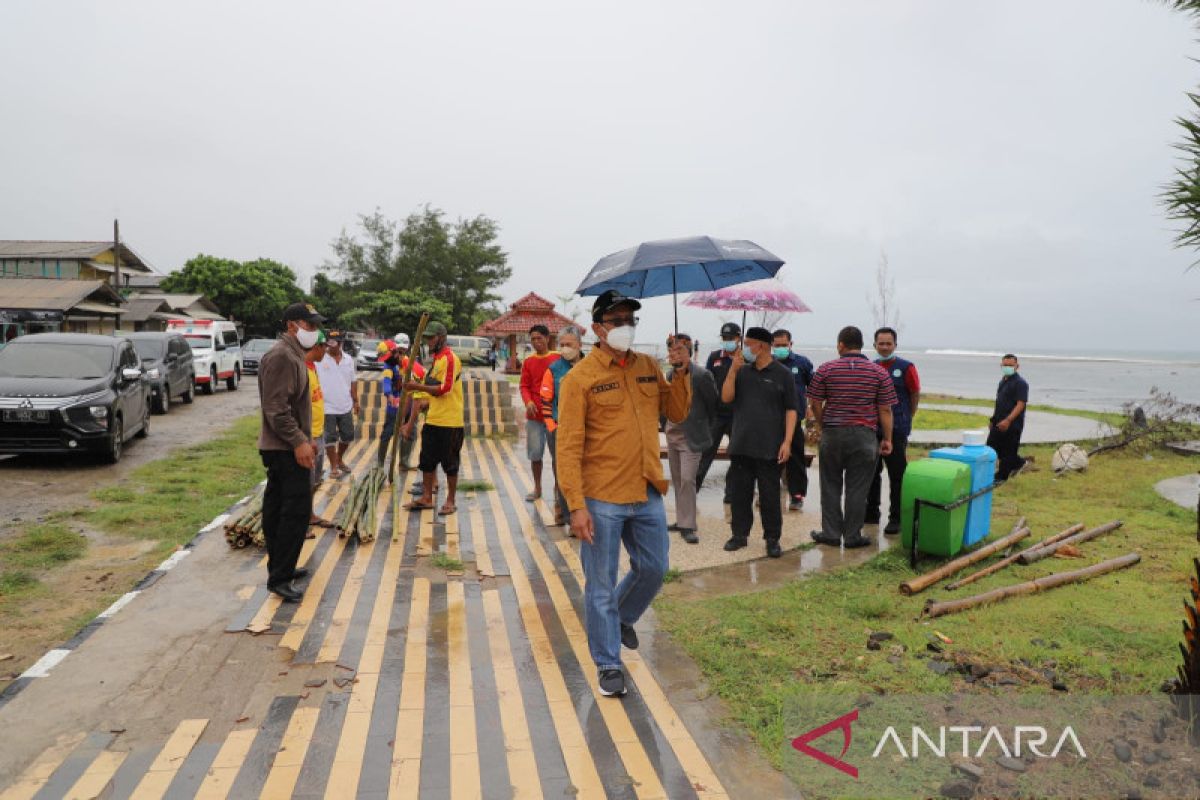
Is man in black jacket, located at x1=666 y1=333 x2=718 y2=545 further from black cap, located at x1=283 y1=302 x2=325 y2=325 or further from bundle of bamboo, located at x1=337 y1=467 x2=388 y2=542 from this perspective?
black cap, located at x1=283 y1=302 x2=325 y2=325

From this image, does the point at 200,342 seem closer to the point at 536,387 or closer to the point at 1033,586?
the point at 536,387

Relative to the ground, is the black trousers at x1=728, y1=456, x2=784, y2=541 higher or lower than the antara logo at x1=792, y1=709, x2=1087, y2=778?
higher

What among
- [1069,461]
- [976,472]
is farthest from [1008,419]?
[976,472]

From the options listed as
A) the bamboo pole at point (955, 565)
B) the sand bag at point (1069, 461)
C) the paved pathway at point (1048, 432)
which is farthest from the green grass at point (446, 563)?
the paved pathway at point (1048, 432)

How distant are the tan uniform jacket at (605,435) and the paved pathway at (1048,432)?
10228 mm

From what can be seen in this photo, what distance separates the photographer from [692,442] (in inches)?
253

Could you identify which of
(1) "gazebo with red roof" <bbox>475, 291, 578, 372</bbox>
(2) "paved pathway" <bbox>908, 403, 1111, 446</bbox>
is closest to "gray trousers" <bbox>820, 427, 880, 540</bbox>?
(2) "paved pathway" <bbox>908, 403, 1111, 446</bbox>

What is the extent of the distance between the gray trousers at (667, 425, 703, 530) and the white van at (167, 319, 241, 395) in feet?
56.1

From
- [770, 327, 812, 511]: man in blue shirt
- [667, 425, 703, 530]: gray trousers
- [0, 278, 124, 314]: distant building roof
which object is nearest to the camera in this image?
[667, 425, 703, 530]: gray trousers

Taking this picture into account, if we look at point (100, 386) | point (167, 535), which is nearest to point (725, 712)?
point (167, 535)

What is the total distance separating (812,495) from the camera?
340 inches

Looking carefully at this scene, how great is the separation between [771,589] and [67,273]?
146 feet

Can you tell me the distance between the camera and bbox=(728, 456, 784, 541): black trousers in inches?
239

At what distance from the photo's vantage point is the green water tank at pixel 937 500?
563cm
